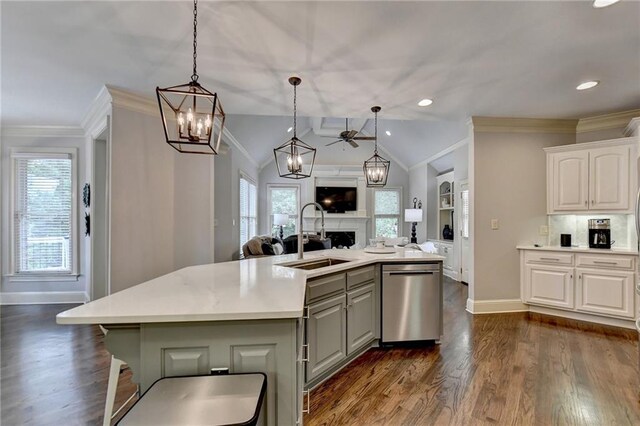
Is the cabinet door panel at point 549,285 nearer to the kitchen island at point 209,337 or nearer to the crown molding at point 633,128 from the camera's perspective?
the crown molding at point 633,128

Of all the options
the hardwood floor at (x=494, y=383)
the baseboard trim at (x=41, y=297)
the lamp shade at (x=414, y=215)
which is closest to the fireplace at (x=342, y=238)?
the lamp shade at (x=414, y=215)

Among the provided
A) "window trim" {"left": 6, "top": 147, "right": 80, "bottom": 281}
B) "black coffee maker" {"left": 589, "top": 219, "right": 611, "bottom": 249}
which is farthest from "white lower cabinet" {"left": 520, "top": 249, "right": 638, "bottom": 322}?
"window trim" {"left": 6, "top": 147, "right": 80, "bottom": 281}

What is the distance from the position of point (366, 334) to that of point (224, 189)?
3.50 m

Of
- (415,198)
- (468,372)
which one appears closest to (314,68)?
(468,372)

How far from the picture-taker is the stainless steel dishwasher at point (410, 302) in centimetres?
278

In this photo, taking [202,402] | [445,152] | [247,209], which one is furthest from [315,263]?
[445,152]

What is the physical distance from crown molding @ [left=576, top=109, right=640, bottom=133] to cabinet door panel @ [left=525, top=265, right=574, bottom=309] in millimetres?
1899

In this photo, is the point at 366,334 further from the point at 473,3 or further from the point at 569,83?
the point at 569,83

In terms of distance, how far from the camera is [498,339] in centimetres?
302

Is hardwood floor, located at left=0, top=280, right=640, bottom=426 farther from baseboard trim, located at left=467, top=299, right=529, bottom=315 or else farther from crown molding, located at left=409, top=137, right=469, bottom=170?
→ crown molding, located at left=409, top=137, right=469, bottom=170

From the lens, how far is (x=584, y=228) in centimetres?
381

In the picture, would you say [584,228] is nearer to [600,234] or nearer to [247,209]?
[600,234]

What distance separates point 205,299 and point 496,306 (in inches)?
152

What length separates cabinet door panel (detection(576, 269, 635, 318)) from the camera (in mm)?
3213
